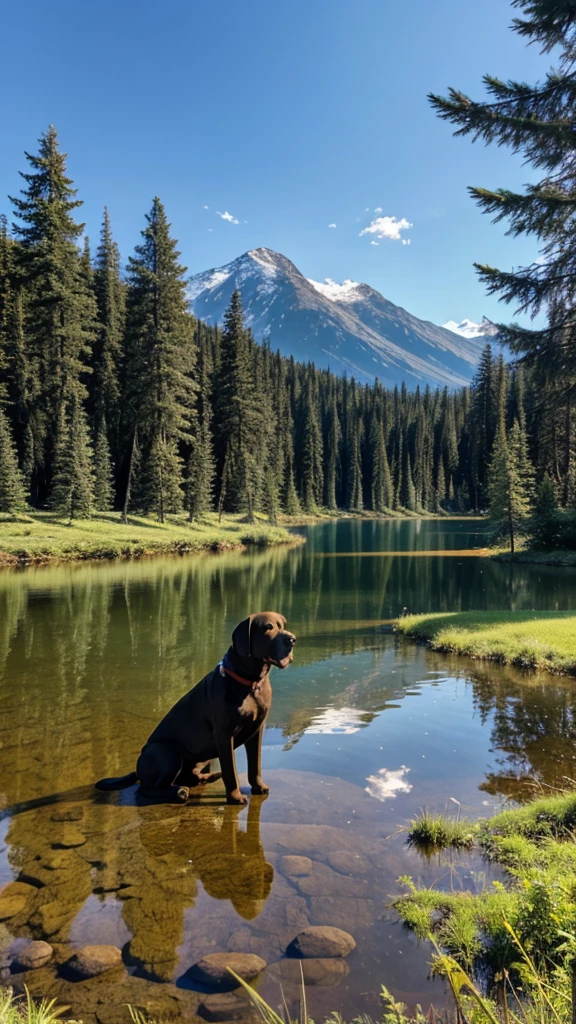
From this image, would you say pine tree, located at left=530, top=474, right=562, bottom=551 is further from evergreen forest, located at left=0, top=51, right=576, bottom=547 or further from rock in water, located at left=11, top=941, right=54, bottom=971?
rock in water, located at left=11, top=941, right=54, bottom=971

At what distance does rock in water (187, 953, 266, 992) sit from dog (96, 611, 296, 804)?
6.54 feet

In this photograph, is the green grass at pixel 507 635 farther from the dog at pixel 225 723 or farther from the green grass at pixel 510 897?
the dog at pixel 225 723

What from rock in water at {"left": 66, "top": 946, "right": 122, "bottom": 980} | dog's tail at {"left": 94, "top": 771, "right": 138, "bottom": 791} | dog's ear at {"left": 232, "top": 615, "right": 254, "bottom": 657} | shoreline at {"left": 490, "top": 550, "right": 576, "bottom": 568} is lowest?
dog's tail at {"left": 94, "top": 771, "right": 138, "bottom": 791}

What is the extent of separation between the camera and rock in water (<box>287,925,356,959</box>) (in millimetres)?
3307

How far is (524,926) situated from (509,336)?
14.9 metres

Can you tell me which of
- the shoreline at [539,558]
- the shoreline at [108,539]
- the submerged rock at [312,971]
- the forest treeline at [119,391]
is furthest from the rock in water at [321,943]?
the shoreline at [539,558]

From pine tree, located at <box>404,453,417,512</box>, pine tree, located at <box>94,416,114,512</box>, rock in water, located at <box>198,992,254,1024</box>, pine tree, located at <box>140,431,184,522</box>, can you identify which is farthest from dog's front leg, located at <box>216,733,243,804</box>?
pine tree, located at <box>404,453,417,512</box>

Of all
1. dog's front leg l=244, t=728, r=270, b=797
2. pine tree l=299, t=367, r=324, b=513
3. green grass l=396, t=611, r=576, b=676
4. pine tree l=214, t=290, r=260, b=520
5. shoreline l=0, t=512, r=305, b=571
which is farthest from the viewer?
pine tree l=299, t=367, r=324, b=513

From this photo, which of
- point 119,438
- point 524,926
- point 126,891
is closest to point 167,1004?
point 126,891

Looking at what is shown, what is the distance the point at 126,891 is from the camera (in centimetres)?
399

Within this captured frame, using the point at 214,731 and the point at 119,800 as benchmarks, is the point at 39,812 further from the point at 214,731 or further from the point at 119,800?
the point at 214,731

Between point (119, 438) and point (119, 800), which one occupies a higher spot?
point (119, 438)

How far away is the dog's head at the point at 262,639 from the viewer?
4.82 metres

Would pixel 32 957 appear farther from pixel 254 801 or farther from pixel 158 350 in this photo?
pixel 158 350
